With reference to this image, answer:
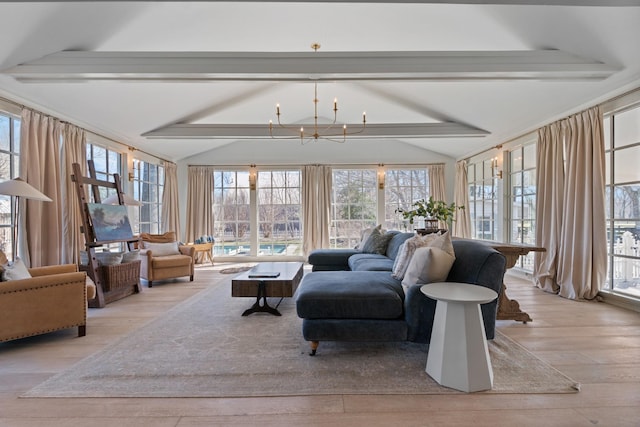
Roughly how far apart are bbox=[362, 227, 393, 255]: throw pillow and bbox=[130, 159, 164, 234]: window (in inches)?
166

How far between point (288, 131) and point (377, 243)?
2.64m

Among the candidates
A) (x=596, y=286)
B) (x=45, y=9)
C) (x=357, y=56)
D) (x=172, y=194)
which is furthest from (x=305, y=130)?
(x=596, y=286)

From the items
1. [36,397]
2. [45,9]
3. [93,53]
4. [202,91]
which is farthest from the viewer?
[202,91]

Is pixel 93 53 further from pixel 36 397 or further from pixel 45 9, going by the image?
pixel 36 397

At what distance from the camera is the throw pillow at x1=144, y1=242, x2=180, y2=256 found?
203 inches

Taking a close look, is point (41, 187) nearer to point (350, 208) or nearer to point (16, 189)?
point (16, 189)

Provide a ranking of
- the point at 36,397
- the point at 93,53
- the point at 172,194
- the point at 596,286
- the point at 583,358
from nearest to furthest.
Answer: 1. the point at 36,397
2. the point at 583,358
3. the point at 93,53
4. the point at 596,286
5. the point at 172,194

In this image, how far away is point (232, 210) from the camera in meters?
7.58

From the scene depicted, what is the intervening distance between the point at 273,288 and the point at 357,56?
100 inches

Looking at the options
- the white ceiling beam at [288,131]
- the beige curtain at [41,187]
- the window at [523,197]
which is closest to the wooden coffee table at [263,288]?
the beige curtain at [41,187]

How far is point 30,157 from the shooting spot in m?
3.62

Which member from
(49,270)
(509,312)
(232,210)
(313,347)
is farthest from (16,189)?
(509,312)

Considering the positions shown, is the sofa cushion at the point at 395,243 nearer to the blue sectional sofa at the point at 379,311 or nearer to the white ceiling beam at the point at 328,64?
the blue sectional sofa at the point at 379,311

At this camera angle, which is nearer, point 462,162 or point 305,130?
point 305,130
